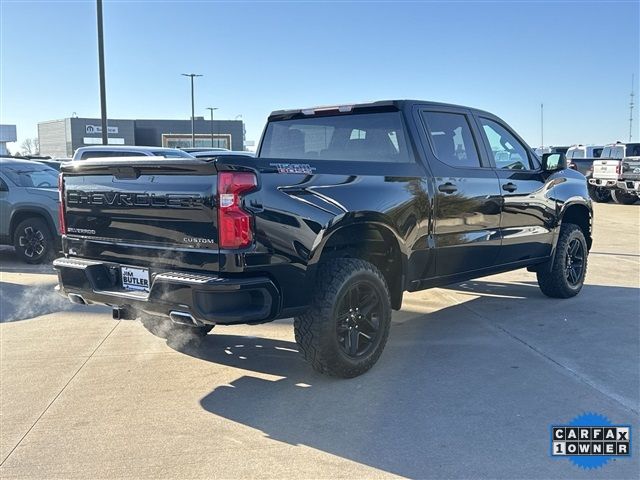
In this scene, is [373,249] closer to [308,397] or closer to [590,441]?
[308,397]

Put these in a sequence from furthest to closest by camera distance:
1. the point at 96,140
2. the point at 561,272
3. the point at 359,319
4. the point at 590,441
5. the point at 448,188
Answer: the point at 96,140 → the point at 561,272 → the point at 448,188 → the point at 359,319 → the point at 590,441

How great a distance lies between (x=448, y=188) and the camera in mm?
4945

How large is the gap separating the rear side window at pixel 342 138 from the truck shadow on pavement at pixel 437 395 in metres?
1.69

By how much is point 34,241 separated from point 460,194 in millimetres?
7252

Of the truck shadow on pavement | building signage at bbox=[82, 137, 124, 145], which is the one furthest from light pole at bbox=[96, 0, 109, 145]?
building signage at bbox=[82, 137, 124, 145]

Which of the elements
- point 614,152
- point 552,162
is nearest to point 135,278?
point 552,162

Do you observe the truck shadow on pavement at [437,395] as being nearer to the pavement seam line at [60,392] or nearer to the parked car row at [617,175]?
the pavement seam line at [60,392]

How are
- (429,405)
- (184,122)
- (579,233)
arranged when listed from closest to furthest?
(429,405) < (579,233) < (184,122)

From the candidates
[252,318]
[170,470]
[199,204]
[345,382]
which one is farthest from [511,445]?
[199,204]

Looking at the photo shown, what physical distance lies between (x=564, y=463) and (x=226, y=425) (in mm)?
1960

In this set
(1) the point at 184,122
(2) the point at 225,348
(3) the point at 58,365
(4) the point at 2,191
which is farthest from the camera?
(1) the point at 184,122

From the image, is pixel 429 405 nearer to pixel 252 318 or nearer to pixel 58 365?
pixel 252 318

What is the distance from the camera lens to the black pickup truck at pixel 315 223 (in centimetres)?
357

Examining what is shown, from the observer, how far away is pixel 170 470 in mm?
3123
